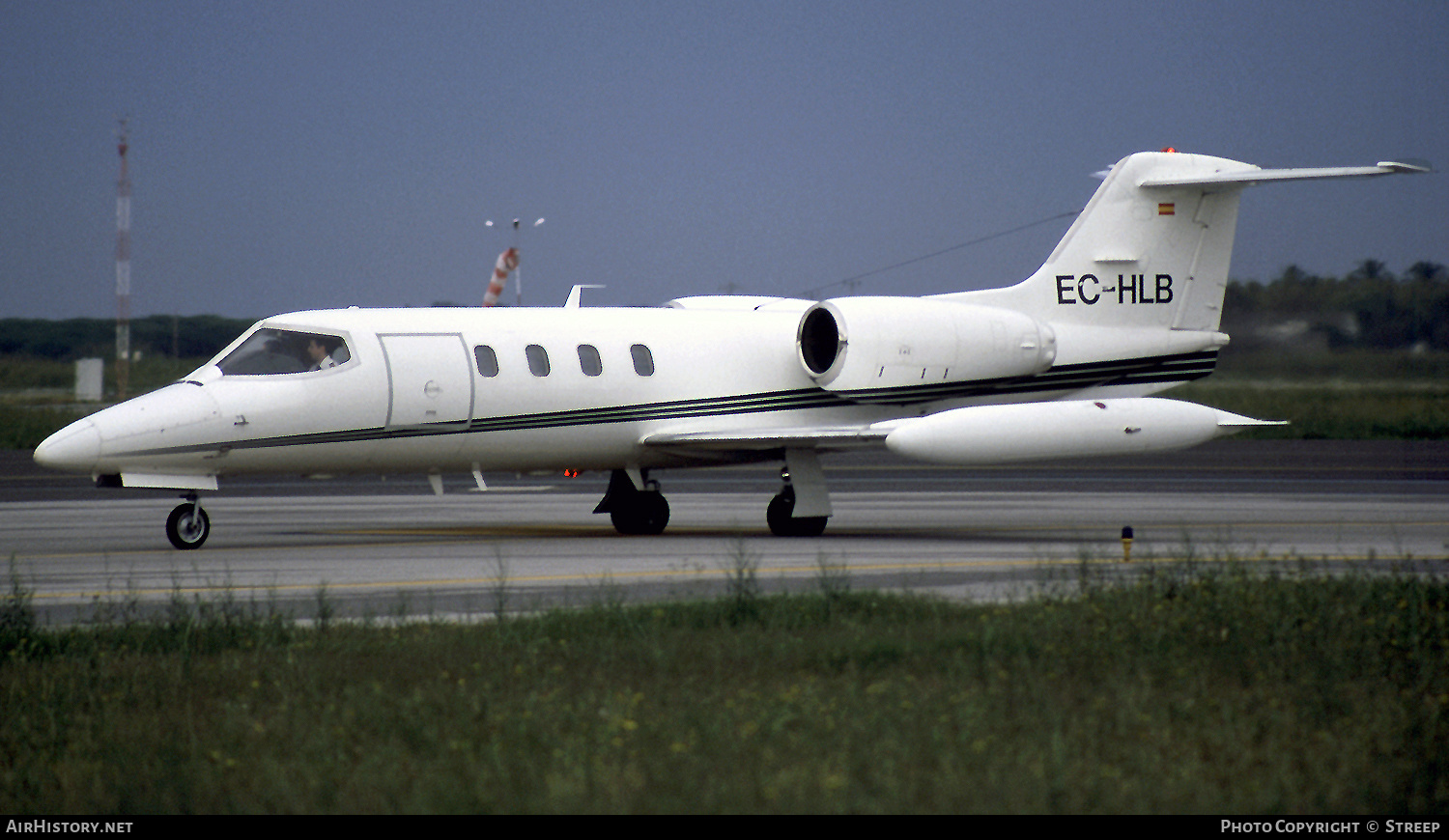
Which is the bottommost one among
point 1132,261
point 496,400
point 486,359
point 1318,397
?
point 496,400

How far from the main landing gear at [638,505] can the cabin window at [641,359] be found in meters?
1.50

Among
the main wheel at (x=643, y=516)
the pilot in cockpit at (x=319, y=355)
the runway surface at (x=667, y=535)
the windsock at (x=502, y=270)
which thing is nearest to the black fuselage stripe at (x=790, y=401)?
the pilot in cockpit at (x=319, y=355)

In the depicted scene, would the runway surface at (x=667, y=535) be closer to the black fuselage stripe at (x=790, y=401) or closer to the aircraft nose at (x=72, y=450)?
the aircraft nose at (x=72, y=450)

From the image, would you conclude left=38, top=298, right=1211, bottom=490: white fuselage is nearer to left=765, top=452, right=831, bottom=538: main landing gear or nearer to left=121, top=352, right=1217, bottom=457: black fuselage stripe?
left=121, top=352, right=1217, bottom=457: black fuselage stripe

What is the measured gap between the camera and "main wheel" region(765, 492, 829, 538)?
19.5m

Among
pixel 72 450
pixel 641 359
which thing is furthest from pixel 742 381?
pixel 72 450

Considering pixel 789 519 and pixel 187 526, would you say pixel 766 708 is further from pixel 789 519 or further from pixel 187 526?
pixel 789 519

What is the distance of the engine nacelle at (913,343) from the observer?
19.8m

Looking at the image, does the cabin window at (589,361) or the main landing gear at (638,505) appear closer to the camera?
the cabin window at (589,361)

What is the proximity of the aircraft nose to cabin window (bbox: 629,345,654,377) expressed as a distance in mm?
6318

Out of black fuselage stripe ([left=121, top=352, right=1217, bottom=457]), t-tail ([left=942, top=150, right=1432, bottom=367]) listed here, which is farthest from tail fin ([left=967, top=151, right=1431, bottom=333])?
black fuselage stripe ([left=121, top=352, right=1217, bottom=457])

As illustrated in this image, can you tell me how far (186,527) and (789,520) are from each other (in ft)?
23.4

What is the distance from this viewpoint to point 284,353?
→ 17500 mm

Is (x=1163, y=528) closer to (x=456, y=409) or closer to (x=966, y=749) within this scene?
(x=456, y=409)
